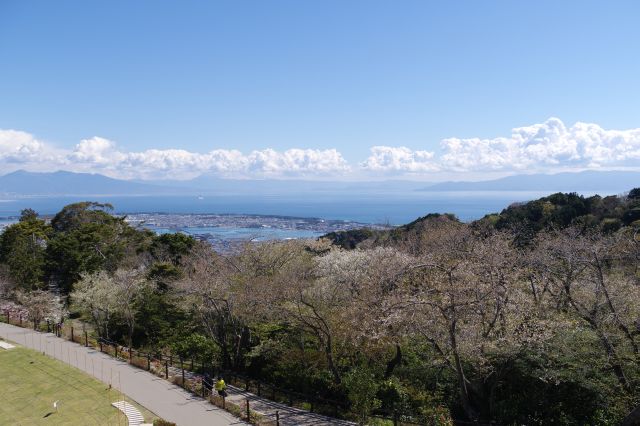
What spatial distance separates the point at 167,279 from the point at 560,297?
24062 millimetres

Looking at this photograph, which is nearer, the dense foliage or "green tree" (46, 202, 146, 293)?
the dense foliage

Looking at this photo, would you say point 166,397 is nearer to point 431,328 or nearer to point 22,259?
point 431,328

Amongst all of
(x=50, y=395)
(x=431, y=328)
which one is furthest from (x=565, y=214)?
(x=50, y=395)

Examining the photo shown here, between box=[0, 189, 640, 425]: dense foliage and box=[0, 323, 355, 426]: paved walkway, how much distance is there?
1704 millimetres

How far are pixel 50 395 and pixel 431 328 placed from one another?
15.8 m

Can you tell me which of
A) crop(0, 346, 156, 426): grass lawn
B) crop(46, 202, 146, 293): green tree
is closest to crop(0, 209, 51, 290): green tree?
crop(46, 202, 146, 293): green tree

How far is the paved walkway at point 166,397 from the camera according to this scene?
14.8 meters

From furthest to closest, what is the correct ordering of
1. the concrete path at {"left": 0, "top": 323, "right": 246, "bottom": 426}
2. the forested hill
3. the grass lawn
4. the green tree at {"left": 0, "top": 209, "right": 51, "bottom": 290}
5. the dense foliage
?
the forested hill < the green tree at {"left": 0, "top": 209, "right": 51, "bottom": 290} < the grass lawn < the concrete path at {"left": 0, "top": 323, "right": 246, "bottom": 426} < the dense foliage

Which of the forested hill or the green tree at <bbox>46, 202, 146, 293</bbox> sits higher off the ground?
the forested hill

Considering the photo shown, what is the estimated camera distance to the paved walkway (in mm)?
14805

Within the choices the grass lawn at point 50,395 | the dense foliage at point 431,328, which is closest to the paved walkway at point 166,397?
the grass lawn at point 50,395

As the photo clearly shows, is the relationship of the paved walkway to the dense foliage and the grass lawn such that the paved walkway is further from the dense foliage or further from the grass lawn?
the dense foliage

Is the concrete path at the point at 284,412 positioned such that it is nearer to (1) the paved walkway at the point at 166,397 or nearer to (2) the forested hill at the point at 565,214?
(1) the paved walkway at the point at 166,397

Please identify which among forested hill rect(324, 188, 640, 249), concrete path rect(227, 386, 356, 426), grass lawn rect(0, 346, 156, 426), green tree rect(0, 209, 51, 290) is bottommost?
grass lawn rect(0, 346, 156, 426)
